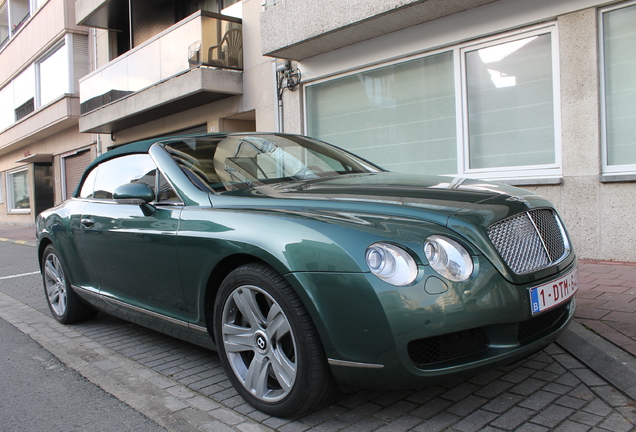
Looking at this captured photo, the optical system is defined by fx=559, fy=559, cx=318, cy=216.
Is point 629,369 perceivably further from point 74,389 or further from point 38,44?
point 38,44

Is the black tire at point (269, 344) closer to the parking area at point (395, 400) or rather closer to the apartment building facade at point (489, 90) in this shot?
the parking area at point (395, 400)

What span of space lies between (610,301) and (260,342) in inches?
118

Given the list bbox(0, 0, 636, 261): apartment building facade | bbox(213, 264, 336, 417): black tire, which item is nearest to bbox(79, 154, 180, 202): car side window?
bbox(213, 264, 336, 417): black tire

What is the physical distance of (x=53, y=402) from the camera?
3.11 m

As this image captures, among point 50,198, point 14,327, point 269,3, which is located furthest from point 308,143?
point 50,198

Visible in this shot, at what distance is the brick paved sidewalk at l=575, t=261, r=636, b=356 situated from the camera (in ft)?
11.6

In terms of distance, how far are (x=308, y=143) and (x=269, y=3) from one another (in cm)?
625

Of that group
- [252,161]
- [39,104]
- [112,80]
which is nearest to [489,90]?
[252,161]

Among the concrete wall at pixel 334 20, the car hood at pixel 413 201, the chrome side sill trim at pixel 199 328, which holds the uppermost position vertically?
the concrete wall at pixel 334 20

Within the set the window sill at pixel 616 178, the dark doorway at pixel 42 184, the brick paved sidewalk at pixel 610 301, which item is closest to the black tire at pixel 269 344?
the brick paved sidewalk at pixel 610 301

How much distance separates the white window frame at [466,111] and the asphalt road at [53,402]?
5389 mm

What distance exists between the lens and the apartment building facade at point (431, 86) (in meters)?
6.24

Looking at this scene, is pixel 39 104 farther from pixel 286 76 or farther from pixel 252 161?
pixel 252 161

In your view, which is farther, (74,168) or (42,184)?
(42,184)
